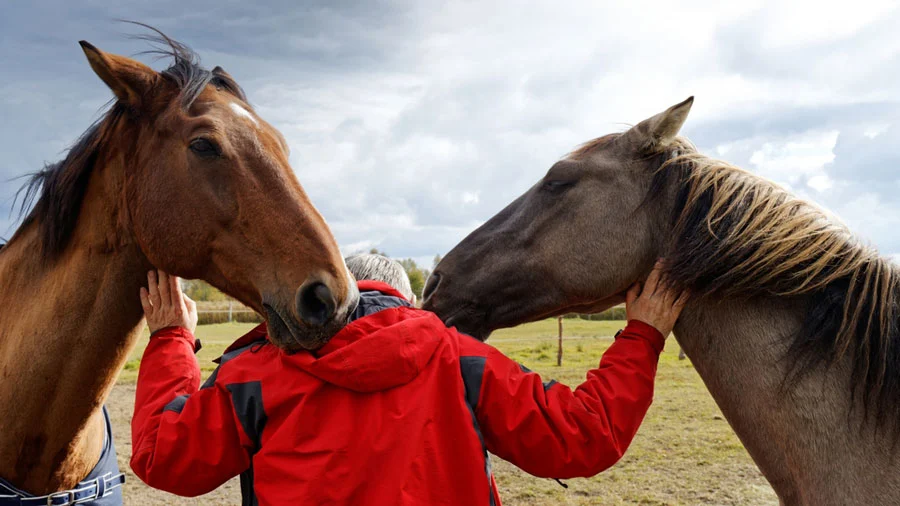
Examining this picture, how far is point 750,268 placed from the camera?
212 cm

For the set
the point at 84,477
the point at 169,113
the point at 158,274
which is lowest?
the point at 84,477

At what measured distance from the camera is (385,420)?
183 centimetres

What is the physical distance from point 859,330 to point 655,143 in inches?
37.6

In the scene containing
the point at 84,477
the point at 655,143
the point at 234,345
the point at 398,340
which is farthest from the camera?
the point at 84,477

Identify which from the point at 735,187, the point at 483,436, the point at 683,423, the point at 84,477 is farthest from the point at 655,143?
the point at 683,423

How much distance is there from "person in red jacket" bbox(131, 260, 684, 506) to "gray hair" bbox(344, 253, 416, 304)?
17.3 inches

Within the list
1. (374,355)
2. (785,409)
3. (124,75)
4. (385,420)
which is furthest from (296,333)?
(785,409)

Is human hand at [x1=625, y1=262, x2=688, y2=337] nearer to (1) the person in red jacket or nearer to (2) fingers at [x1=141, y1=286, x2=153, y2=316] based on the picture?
(1) the person in red jacket

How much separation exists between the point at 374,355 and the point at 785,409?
1371 mm

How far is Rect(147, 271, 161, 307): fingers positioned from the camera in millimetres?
2299

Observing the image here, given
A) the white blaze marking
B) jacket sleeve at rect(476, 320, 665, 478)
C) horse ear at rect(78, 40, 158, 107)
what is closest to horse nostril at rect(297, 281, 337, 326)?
jacket sleeve at rect(476, 320, 665, 478)

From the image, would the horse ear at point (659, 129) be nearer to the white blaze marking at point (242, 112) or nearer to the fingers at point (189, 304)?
the white blaze marking at point (242, 112)

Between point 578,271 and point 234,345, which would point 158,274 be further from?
point 578,271

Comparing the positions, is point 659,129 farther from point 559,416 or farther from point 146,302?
point 146,302
